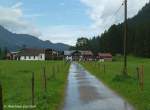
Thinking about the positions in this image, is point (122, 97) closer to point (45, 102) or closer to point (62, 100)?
point (62, 100)

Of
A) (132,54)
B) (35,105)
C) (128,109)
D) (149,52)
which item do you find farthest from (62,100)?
(132,54)

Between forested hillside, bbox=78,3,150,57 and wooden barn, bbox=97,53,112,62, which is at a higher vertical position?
forested hillside, bbox=78,3,150,57

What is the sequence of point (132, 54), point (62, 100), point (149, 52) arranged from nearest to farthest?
point (62, 100)
point (149, 52)
point (132, 54)

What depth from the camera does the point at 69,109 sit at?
15742 mm

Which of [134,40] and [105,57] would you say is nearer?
[105,57]

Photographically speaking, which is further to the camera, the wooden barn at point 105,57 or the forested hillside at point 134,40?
the wooden barn at point 105,57

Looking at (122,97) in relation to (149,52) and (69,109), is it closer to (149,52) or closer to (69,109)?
(69,109)

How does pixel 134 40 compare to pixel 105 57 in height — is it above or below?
above

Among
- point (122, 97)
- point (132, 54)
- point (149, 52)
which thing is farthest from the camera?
point (132, 54)

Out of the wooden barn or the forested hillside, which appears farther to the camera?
the wooden barn

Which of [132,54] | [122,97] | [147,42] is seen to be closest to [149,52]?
[147,42]

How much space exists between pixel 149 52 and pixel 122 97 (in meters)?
153

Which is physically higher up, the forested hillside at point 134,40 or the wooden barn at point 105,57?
the forested hillside at point 134,40

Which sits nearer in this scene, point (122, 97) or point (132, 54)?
point (122, 97)
